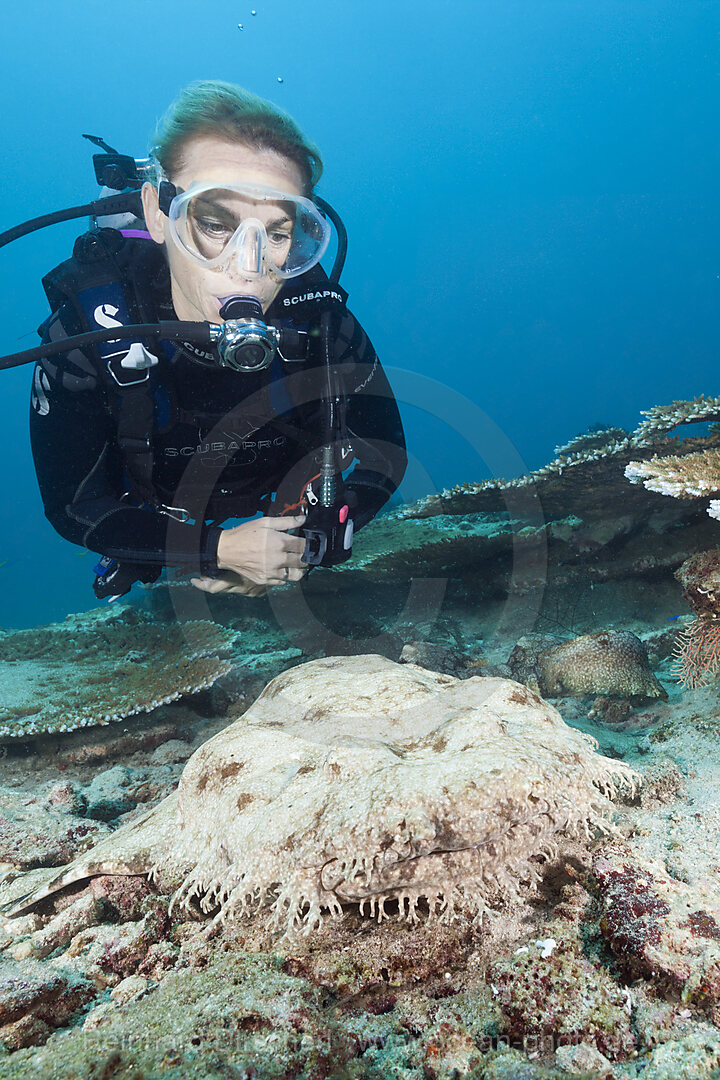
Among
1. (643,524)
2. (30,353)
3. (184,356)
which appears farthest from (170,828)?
(643,524)

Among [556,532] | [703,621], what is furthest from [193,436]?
[556,532]

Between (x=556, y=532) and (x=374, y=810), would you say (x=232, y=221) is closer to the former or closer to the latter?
(x=374, y=810)

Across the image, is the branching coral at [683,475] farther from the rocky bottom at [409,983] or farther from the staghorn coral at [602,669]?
the rocky bottom at [409,983]

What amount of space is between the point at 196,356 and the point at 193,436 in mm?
644

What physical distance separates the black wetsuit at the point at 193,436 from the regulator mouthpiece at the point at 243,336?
0.55 metres

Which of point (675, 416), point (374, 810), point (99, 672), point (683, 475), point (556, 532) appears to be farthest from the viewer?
point (556, 532)

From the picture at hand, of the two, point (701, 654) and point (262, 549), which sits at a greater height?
point (262, 549)

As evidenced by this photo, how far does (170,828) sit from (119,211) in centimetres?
411

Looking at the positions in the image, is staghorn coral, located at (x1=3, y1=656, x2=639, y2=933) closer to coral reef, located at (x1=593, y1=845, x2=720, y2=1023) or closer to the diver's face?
coral reef, located at (x1=593, y1=845, x2=720, y2=1023)

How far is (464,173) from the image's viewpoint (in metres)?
72.6

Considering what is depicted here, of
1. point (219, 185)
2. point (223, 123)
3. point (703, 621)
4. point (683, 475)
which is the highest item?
point (223, 123)

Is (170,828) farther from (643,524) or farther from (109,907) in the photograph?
(643,524)

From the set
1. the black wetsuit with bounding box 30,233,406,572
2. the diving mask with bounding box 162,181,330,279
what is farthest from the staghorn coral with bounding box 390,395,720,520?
the diving mask with bounding box 162,181,330,279

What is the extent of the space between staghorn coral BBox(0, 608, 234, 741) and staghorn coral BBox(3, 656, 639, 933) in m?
2.22
